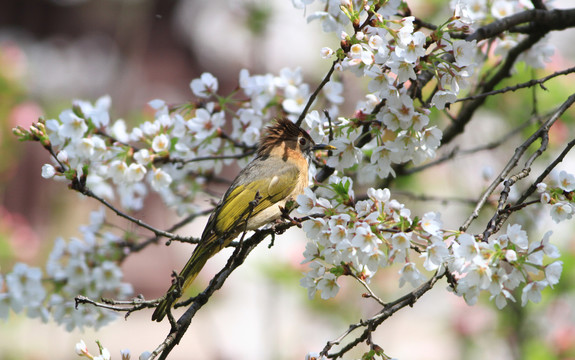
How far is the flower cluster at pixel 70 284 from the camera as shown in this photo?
3.12 meters

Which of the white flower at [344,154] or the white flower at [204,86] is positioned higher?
the white flower at [204,86]

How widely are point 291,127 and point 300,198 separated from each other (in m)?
1.40

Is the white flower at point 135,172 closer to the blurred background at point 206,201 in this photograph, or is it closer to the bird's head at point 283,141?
the bird's head at point 283,141

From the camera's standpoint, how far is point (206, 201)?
3.51 metres

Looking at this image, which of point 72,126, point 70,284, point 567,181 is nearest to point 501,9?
point 567,181

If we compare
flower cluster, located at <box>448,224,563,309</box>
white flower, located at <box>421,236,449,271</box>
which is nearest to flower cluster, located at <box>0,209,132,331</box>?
white flower, located at <box>421,236,449,271</box>

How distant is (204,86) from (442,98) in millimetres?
1349

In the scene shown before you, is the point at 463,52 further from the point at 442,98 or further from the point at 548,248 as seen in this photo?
the point at 548,248

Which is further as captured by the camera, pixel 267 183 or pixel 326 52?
pixel 267 183

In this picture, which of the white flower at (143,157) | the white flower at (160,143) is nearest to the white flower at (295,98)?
the white flower at (160,143)

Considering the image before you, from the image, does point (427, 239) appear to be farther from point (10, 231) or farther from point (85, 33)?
point (85, 33)

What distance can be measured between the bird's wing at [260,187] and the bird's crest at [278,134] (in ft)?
0.34

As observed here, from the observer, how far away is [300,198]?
207cm

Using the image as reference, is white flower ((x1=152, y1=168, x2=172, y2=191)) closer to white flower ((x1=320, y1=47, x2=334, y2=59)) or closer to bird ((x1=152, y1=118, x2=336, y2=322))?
bird ((x1=152, y1=118, x2=336, y2=322))
